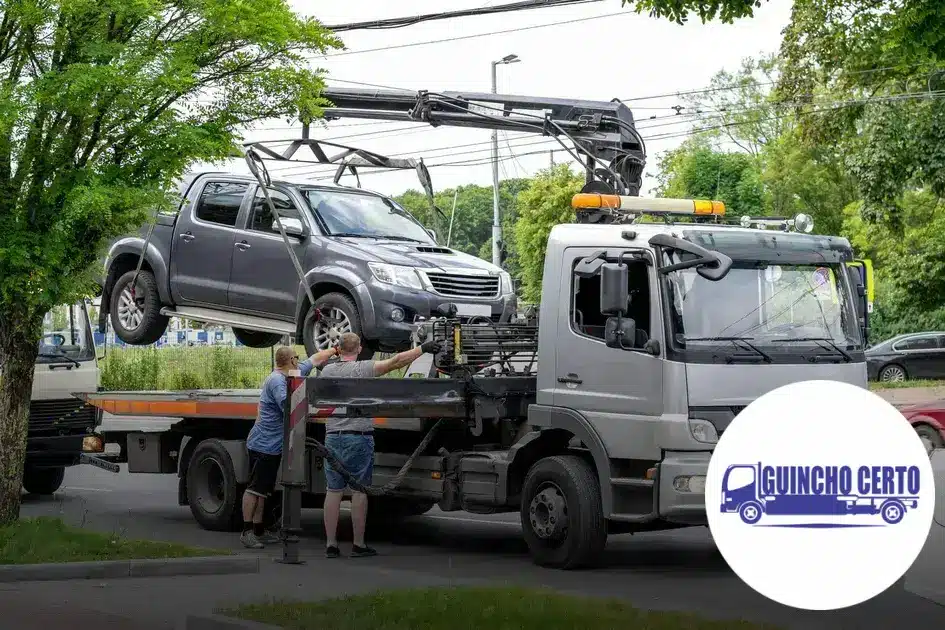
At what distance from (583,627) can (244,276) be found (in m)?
7.23

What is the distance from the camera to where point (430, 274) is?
44.5 ft

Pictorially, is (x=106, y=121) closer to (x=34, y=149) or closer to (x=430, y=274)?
(x=34, y=149)

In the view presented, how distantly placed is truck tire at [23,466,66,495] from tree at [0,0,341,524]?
20.4 ft

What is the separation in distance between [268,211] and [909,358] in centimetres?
2713

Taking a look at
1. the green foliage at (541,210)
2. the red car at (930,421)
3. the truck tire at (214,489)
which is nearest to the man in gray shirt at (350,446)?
the truck tire at (214,489)

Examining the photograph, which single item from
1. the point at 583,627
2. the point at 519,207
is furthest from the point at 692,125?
the point at 583,627

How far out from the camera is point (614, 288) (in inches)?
430

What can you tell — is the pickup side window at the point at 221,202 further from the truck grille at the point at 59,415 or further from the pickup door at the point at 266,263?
the truck grille at the point at 59,415

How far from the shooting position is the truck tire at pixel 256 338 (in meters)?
16.7

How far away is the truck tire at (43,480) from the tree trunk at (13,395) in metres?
6.02

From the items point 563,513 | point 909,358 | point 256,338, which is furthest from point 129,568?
point 909,358

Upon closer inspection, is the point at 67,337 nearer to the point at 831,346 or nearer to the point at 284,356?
the point at 284,356

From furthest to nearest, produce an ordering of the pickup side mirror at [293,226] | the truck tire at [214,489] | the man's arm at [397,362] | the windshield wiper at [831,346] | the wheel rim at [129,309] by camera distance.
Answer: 1. the wheel rim at [129,309]
2. the truck tire at [214,489]
3. the pickup side mirror at [293,226]
4. the man's arm at [397,362]
5. the windshield wiper at [831,346]

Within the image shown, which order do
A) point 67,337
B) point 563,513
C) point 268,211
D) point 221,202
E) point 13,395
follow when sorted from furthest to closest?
point 67,337, point 221,202, point 268,211, point 13,395, point 563,513
